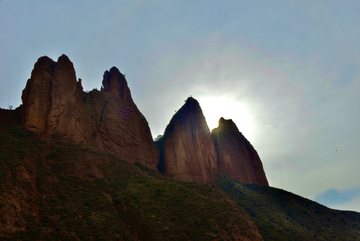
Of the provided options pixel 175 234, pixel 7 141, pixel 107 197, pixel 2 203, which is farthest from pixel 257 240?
pixel 7 141

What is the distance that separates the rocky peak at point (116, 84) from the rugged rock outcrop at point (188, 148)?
53.8ft

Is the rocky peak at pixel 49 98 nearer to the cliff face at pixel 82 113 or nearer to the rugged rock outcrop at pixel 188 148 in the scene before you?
the cliff face at pixel 82 113

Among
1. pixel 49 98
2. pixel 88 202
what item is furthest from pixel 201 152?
pixel 88 202

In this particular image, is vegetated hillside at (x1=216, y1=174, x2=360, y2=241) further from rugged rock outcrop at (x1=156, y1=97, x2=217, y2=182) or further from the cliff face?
the cliff face

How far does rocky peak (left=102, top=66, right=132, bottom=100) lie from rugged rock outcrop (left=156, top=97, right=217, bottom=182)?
16413mm

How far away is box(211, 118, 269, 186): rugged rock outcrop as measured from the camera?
64.8 meters

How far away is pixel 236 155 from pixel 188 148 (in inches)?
676

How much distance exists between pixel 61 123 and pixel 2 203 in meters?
19.5

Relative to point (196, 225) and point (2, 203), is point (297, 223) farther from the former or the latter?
point (2, 203)

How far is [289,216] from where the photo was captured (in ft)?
147

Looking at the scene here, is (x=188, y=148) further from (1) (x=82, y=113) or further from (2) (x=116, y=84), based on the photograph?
(1) (x=82, y=113)

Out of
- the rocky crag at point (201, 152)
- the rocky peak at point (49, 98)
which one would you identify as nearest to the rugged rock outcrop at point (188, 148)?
the rocky crag at point (201, 152)

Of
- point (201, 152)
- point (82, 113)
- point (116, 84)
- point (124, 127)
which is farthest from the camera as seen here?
point (201, 152)

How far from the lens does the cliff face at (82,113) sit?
3447 cm
